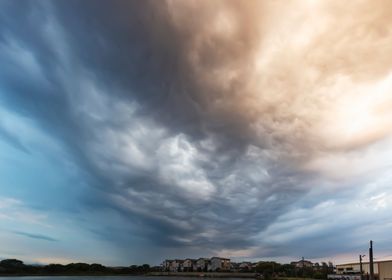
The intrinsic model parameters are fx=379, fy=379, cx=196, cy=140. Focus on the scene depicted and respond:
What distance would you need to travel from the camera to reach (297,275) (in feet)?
609

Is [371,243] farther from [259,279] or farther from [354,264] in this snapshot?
[259,279]

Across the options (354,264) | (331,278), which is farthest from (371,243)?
(354,264)

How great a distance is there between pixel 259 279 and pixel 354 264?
147 feet

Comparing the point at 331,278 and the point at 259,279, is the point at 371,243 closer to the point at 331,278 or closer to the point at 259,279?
the point at 331,278

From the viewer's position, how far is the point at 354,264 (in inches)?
6270

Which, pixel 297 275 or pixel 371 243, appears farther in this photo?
pixel 297 275

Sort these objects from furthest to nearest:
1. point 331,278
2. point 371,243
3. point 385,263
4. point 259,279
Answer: point 259,279
point 331,278
point 385,263
point 371,243

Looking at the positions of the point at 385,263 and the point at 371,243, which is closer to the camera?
the point at 371,243

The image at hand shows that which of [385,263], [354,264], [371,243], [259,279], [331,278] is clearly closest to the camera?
[371,243]

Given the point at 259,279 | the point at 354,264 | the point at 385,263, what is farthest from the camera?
the point at 259,279

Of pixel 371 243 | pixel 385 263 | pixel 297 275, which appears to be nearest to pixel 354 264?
pixel 297 275

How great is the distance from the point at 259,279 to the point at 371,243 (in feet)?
371

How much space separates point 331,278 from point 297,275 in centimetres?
3971

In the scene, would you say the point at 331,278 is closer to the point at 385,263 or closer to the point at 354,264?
the point at 354,264
